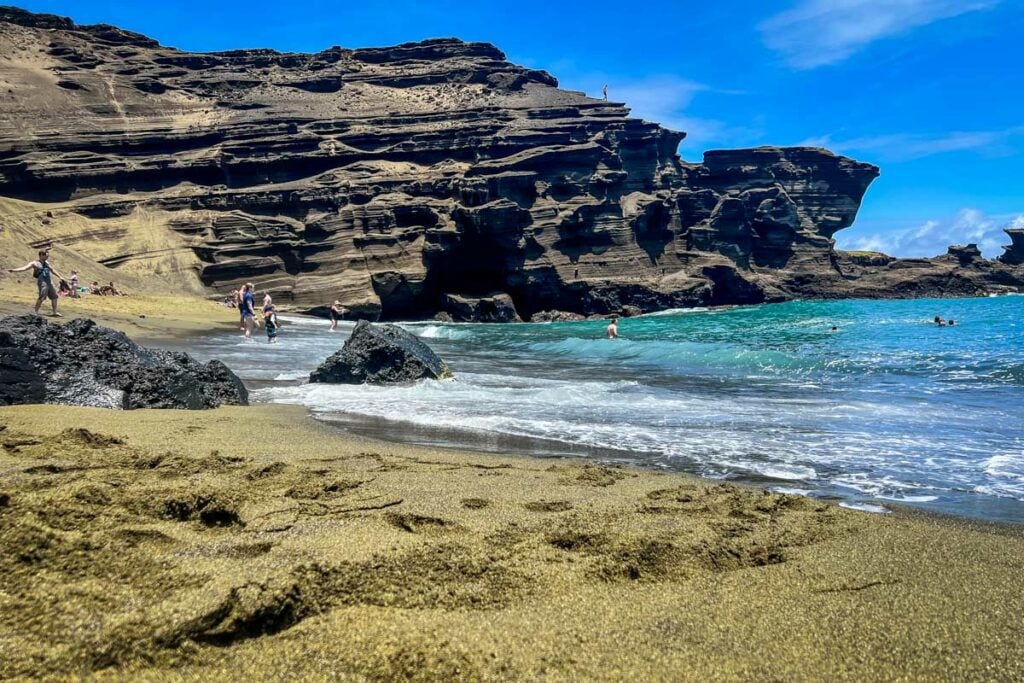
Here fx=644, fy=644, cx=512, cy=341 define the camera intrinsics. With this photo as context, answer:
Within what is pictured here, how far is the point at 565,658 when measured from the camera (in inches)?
82.6

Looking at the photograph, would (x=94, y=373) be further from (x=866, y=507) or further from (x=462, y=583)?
(x=866, y=507)

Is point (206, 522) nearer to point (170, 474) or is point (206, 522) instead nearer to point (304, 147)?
point (170, 474)

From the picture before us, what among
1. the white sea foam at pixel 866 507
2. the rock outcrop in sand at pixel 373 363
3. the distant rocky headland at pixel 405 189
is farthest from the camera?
the distant rocky headland at pixel 405 189

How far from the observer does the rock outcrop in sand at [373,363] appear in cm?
1148

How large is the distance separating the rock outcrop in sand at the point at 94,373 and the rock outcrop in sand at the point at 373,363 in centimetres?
311

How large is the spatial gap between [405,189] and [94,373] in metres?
54.3

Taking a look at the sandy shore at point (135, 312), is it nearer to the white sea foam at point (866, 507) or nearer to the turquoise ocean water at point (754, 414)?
the turquoise ocean water at point (754, 414)

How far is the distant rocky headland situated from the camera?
5141cm

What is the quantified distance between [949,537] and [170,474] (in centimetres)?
451

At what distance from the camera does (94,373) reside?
23.3 feet

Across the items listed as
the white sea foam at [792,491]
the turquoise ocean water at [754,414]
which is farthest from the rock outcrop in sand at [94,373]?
the white sea foam at [792,491]

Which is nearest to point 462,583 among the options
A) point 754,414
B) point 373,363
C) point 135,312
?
point 754,414

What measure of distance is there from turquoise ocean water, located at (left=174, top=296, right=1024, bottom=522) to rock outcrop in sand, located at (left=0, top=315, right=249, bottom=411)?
144 cm

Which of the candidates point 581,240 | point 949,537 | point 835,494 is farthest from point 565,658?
point 581,240
